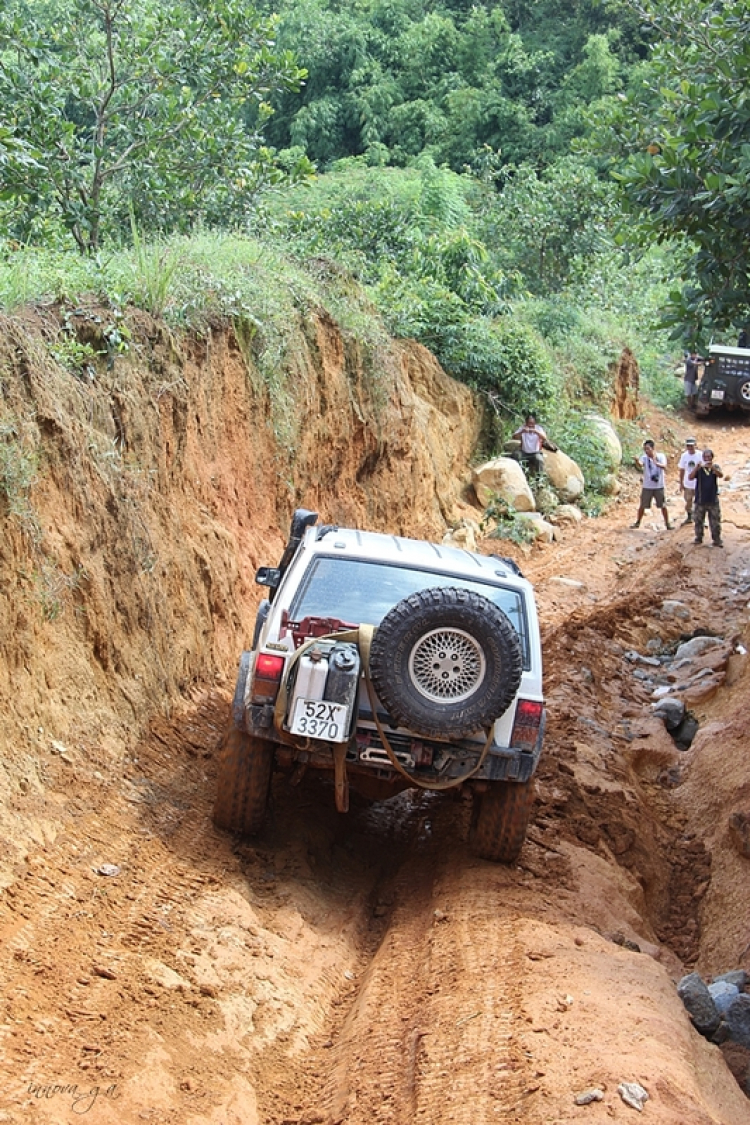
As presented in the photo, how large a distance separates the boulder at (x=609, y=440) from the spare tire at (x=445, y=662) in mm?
16863

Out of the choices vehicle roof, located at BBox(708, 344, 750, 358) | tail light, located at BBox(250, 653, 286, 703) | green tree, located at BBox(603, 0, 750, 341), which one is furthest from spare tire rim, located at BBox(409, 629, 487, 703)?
vehicle roof, located at BBox(708, 344, 750, 358)

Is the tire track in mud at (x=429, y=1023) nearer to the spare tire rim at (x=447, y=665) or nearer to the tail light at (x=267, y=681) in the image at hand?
the spare tire rim at (x=447, y=665)

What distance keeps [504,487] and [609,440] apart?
5378 millimetres

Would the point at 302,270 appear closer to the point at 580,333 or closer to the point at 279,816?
the point at 279,816

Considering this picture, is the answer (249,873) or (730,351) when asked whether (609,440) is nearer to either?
(730,351)

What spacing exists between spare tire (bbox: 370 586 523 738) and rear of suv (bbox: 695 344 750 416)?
75.5ft

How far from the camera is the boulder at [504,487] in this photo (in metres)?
18.4

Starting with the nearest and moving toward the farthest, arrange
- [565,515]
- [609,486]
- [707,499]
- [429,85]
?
[707,499]
[565,515]
[609,486]
[429,85]

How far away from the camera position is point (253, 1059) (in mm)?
4527

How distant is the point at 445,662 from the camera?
5828mm

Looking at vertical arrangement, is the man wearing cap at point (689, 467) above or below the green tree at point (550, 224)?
below

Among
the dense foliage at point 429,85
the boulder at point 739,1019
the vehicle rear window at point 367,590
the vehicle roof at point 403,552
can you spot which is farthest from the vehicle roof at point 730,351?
the boulder at point 739,1019

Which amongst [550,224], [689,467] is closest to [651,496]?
[689,467]

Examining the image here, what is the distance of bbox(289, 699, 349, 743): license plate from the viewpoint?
19.3 ft
